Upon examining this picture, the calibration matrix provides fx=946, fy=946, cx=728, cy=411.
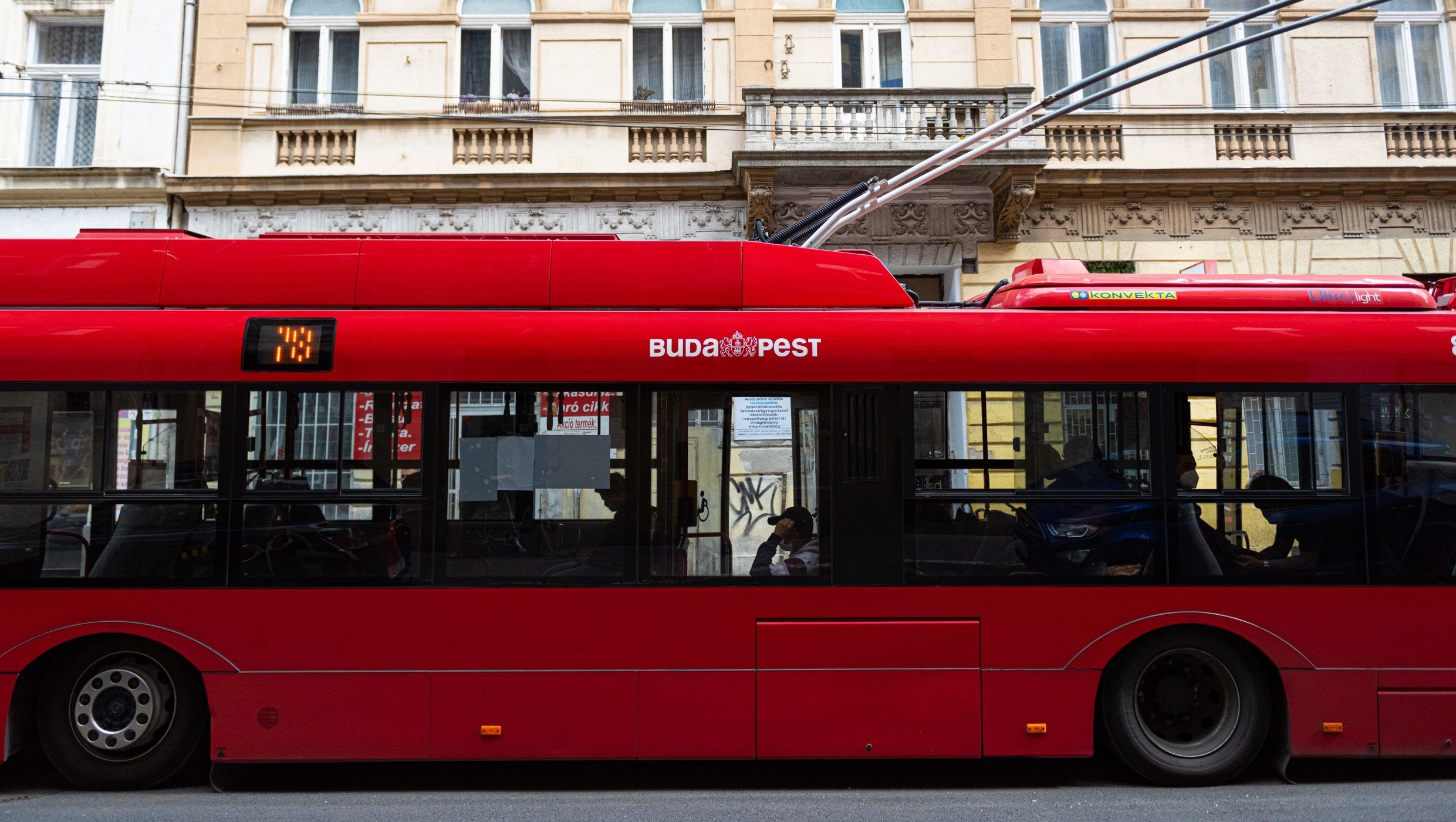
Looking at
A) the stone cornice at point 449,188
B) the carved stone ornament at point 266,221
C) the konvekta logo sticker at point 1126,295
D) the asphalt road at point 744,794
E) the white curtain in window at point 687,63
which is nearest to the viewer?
the asphalt road at point 744,794

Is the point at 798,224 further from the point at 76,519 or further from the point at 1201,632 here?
the point at 76,519

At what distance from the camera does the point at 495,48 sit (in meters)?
14.6

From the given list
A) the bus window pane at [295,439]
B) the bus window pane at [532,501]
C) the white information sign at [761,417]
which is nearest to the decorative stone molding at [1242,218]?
the white information sign at [761,417]

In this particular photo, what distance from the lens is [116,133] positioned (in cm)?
1400

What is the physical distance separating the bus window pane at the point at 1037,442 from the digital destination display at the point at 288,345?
345 centimetres

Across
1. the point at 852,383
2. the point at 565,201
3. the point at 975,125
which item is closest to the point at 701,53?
the point at 565,201

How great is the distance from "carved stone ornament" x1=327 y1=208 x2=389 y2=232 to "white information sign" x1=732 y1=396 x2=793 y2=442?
10213 millimetres

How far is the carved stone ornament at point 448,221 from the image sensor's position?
13859mm

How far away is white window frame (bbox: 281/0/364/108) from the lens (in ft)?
47.5

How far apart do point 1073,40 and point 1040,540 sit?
11839mm

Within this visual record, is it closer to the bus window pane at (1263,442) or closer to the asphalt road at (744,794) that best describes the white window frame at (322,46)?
the asphalt road at (744,794)

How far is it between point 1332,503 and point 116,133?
1586 cm

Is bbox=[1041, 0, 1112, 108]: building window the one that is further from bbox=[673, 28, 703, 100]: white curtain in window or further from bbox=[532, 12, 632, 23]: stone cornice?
bbox=[532, 12, 632, 23]: stone cornice

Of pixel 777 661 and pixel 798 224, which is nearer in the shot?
pixel 777 661
